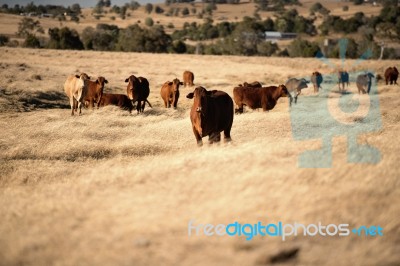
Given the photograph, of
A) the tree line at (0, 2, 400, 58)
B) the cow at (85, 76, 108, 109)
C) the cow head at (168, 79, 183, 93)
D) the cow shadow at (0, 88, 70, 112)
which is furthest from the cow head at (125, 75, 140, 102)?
the tree line at (0, 2, 400, 58)

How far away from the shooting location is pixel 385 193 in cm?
523

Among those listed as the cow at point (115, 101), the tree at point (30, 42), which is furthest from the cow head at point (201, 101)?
the tree at point (30, 42)

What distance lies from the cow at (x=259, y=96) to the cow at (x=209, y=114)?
6787mm

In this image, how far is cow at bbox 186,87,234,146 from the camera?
9.24m

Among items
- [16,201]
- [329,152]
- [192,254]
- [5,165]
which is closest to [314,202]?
[192,254]

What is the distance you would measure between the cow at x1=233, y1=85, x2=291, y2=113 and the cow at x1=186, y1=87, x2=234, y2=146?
267 inches

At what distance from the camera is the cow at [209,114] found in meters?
9.24

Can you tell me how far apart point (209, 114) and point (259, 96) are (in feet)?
26.8

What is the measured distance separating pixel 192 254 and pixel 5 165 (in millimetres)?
6931

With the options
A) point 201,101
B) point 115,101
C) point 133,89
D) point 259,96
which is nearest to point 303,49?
point 259,96

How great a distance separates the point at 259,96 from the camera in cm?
1719

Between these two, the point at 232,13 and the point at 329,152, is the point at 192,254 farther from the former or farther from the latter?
the point at 232,13

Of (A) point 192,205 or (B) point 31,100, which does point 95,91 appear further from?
(A) point 192,205

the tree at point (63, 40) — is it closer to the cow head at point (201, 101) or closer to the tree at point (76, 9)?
the cow head at point (201, 101)
